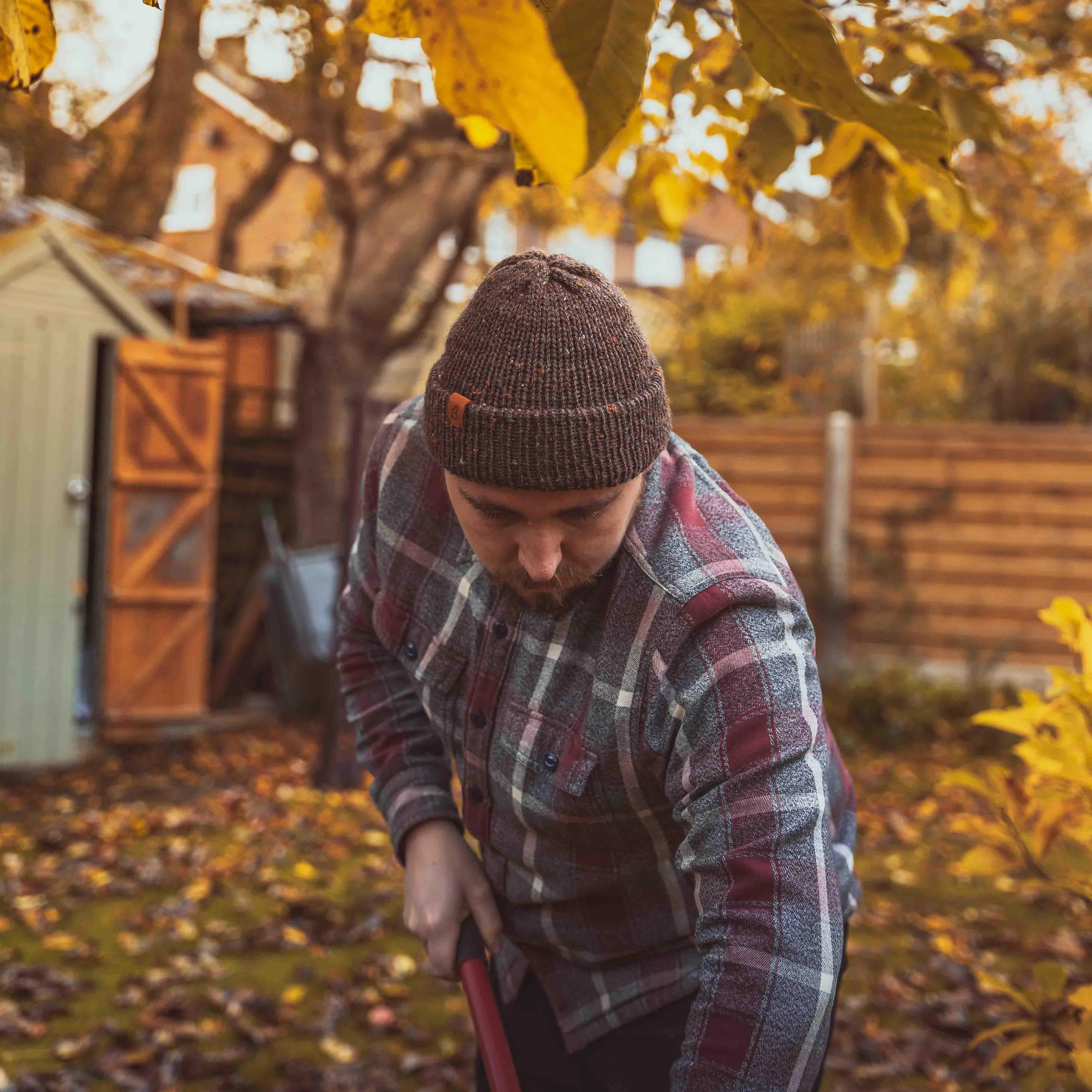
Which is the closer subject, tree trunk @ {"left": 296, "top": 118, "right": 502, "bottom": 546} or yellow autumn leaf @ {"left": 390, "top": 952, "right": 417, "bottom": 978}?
yellow autumn leaf @ {"left": 390, "top": 952, "right": 417, "bottom": 978}

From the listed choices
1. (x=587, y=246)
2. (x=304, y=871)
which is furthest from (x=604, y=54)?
(x=587, y=246)

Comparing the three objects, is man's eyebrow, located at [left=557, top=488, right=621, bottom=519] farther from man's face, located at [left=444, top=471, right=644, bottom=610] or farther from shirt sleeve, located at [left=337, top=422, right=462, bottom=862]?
shirt sleeve, located at [left=337, top=422, right=462, bottom=862]

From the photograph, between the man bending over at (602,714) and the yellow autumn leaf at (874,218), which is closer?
the man bending over at (602,714)

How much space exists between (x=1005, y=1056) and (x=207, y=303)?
914 cm

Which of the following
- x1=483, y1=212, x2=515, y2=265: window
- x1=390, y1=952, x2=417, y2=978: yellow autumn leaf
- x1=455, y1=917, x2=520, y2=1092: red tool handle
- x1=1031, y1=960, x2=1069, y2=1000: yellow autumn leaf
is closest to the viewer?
x1=455, y1=917, x2=520, y2=1092: red tool handle

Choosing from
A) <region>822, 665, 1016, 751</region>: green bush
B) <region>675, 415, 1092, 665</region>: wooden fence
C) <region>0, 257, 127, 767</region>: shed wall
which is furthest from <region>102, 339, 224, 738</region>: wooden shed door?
<region>822, 665, 1016, 751</region>: green bush

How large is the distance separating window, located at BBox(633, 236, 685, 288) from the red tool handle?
98.3ft

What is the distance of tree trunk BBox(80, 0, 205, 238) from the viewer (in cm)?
902

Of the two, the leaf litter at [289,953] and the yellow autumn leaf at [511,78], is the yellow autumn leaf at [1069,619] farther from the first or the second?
the yellow autumn leaf at [511,78]

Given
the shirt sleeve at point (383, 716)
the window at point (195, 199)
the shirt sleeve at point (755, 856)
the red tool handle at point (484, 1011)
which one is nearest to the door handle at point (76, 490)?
the shirt sleeve at point (383, 716)

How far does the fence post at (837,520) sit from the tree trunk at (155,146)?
5.91 meters

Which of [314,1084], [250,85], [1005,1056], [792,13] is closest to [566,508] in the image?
[792,13]

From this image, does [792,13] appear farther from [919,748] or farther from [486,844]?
[919,748]

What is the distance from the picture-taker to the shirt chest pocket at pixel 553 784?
1354mm
